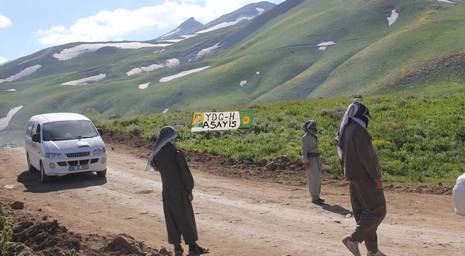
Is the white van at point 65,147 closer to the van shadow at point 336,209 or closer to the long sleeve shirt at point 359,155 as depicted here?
the van shadow at point 336,209

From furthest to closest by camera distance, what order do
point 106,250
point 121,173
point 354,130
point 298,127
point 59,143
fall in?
point 298,127 → point 121,173 → point 59,143 → point 106,250 → point 354,130

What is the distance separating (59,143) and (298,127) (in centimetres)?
1212

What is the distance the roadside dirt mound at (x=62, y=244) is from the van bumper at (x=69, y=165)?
6.89m

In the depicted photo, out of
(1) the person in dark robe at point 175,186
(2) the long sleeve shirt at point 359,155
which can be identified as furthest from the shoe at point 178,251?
(2) the long sleeve shirt at point 359,155

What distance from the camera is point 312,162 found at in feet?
44.8

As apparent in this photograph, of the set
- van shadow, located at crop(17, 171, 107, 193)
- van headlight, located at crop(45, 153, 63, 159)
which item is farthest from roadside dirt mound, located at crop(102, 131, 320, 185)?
van headlight, located at crop(45, 153, 63, 159)

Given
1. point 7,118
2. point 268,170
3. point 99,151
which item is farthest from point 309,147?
point 7,118

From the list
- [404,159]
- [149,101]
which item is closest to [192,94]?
[149,101]

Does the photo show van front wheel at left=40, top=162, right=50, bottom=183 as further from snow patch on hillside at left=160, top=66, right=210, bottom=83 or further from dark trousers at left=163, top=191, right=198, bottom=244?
snow patch on hillside at left=160, top=66, right=210, bottom=83

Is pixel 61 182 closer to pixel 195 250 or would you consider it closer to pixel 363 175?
pixel 195 250

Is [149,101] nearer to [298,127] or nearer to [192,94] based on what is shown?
[192,94]

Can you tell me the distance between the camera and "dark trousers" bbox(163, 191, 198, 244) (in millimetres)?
9055

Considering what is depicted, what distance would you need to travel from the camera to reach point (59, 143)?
680 inches

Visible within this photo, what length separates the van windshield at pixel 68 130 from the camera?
17812mm
